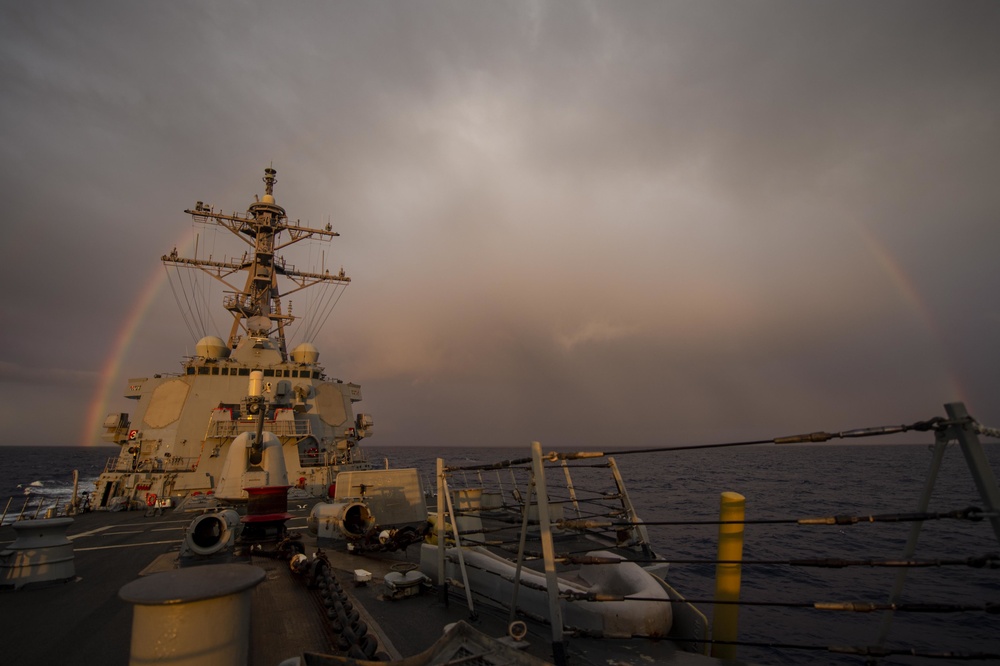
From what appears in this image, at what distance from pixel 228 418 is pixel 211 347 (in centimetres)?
500

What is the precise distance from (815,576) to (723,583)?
11.8 meters

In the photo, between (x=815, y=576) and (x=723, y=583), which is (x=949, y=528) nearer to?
(x=815, y=576)

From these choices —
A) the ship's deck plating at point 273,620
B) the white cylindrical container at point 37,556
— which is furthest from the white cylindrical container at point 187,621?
the white cylindrical container at point 37,556

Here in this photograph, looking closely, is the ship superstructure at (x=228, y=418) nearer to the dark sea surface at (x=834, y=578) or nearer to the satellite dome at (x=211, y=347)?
the satellite dome at (x=211, y=347)

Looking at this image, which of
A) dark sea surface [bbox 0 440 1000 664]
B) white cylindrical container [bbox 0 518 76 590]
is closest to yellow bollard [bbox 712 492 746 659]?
dark sea surface [bbox 0 440 1000 664]

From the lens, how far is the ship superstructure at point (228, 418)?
20078 mm

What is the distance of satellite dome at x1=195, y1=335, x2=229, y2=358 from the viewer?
23.5 metres

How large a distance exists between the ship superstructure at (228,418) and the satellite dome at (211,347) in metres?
0.04

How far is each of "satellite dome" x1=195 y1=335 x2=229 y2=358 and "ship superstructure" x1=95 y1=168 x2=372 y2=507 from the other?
0.04 m

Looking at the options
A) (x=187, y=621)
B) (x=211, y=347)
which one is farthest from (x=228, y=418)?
(x=187, y=621)

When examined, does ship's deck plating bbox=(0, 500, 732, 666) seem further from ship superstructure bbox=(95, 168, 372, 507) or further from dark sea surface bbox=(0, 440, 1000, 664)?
ship superstructure bbox=(95, 168, 372, 507)

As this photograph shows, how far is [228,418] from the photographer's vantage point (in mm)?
20453

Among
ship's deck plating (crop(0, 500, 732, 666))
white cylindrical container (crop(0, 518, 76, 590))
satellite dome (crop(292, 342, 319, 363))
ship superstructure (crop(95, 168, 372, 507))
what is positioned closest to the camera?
ship's deck plating (crop(0, 500, 732, 666))

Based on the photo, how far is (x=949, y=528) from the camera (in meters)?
22.2
